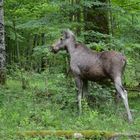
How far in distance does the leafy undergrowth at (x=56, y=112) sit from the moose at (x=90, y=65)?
496mm

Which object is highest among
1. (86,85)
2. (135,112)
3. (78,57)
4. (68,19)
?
(68,19)

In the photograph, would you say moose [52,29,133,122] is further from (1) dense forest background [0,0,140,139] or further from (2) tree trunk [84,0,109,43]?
(2) tree trunk [84,0,109,43]

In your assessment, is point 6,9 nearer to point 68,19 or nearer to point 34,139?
point 68,19

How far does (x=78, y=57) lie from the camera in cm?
1265

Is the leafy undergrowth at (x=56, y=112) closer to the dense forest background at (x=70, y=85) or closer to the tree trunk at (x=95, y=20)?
the dense forest background at (x=70, y=85)

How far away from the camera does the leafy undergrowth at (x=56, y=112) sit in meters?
10.1

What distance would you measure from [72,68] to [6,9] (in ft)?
41.6

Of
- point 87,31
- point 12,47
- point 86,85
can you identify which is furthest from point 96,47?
point 12,47

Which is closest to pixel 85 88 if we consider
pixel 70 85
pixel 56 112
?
pixel 70 85

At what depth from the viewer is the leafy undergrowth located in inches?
400

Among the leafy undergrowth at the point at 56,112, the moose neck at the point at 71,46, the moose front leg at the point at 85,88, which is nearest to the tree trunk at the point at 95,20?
the moose neck at the point at 71,46

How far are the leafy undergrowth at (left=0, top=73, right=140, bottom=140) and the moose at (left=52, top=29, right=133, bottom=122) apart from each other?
50 cm

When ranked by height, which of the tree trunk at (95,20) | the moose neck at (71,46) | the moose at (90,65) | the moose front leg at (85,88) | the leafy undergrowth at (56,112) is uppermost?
the tree trunk at (95,20)

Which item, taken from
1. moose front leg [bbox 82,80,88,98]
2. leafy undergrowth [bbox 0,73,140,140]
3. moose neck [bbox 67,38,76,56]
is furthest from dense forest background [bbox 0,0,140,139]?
moose neck [bbox 67,38,76,56]
